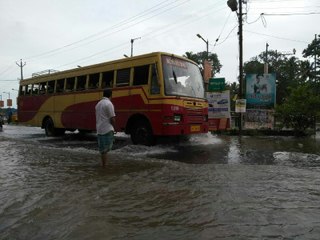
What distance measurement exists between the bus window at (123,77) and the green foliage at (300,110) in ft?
26.0

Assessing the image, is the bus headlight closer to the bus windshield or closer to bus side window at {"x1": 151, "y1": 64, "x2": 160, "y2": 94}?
the bus windshield

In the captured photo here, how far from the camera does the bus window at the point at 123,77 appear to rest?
39.1 ft

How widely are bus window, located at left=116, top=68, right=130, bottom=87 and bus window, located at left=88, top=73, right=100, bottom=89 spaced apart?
1230 mm

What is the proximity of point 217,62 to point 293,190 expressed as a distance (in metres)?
69.9

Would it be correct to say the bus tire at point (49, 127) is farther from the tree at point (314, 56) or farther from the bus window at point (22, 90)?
the tree at point (314, 56)

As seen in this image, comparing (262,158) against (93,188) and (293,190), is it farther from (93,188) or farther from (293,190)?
(93,188)

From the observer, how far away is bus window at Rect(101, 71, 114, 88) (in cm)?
1261

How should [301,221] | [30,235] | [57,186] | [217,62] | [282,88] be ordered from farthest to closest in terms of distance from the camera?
1. [217,62]
2. [282,88]
3. [57,186]
4. [301,221]
5. [30,235]

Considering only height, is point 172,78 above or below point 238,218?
above

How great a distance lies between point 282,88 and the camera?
56250mm

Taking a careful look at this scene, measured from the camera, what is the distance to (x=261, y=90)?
2025 cm

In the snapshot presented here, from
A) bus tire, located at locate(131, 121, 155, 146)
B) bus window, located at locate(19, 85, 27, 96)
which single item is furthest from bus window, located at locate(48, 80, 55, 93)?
bus tire, located at locate(131, 121, 155, 146)

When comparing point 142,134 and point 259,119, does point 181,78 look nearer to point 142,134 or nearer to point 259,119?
point 142,134

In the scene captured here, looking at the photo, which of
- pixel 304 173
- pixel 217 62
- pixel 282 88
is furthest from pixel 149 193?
pixel 217 62
